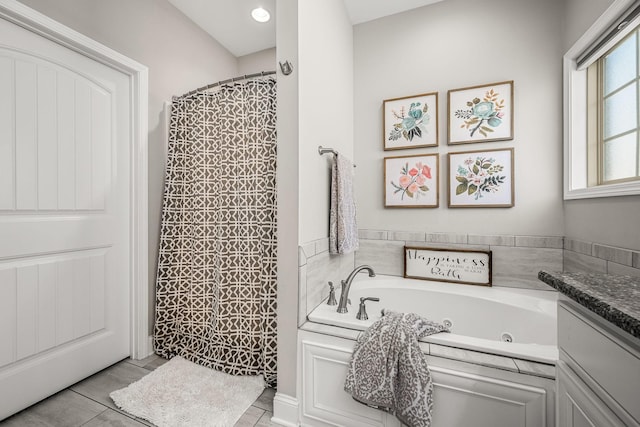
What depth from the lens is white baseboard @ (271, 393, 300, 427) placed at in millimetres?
1345

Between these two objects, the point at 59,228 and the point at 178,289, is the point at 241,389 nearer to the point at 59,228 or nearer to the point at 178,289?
the point at 178,289

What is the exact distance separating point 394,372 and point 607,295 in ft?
2.50

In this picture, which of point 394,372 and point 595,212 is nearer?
point 394,372

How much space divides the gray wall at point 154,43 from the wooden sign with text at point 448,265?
6.58 ft

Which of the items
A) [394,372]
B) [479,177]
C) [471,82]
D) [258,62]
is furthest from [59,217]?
[471,82]

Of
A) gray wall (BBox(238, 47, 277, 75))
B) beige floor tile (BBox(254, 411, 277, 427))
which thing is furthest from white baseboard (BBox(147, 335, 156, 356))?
gray wall (BBox(238, 47, 277, 75))

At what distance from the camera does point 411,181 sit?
7.10 feet

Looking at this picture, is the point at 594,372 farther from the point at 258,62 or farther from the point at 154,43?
the point at 258,62

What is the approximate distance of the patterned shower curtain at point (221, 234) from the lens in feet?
5.47

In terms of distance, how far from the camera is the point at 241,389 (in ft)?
5.16

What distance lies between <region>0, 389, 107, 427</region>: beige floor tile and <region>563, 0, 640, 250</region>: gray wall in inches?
110

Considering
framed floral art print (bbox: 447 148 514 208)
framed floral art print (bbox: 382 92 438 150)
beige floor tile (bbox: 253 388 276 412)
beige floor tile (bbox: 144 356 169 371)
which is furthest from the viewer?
framed floral art print (bbox: 382 92 438 150)

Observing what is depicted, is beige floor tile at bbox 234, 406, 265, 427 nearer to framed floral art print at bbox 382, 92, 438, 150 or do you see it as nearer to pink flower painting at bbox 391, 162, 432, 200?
pink flower painting at bbox 391, 162, 432, 200

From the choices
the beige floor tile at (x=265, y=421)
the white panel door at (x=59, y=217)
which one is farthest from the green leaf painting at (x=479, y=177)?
the white panel door at (x=59, y=217)
